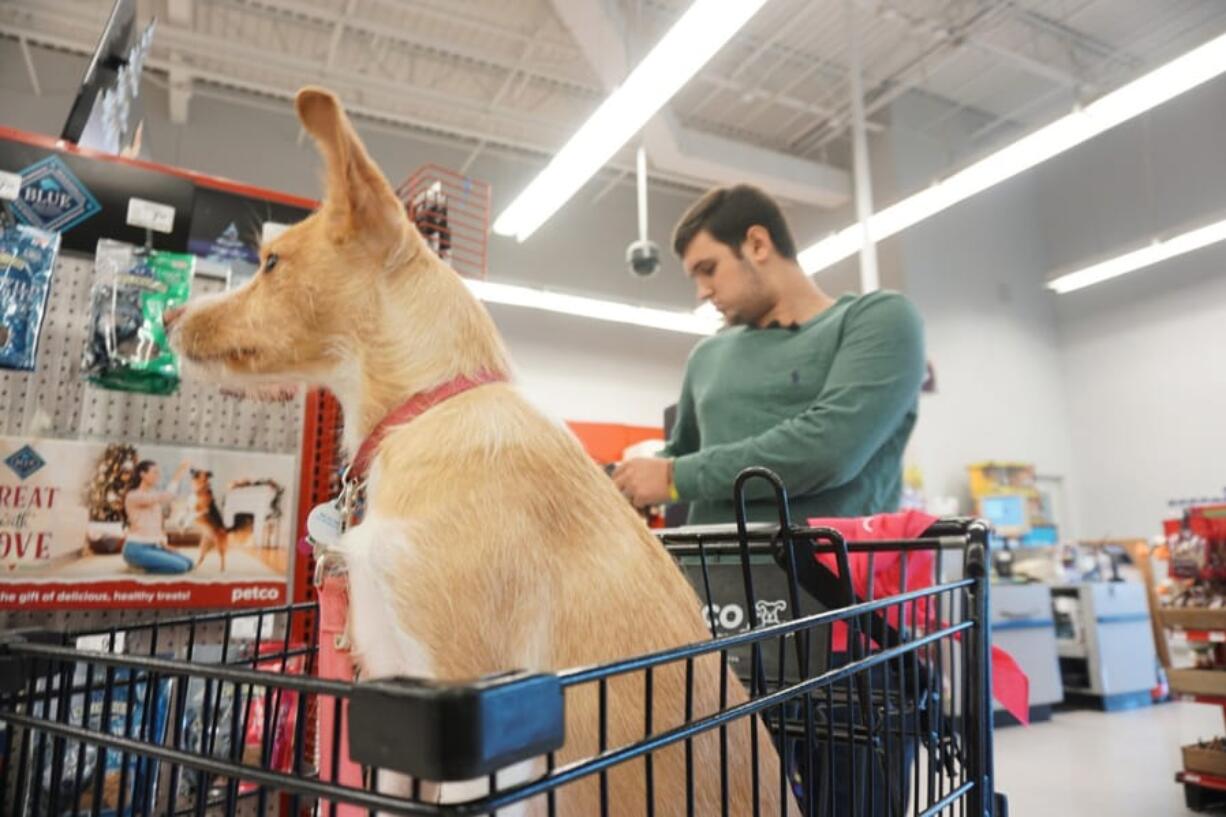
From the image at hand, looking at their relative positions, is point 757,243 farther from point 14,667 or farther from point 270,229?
point 14,667

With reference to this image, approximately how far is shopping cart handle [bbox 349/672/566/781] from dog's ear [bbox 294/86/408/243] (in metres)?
0.62

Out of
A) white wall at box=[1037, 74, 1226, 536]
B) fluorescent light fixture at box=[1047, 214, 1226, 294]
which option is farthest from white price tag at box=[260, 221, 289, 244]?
white wall at box=[1037, 74, 1226, 536]

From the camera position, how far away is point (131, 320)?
1.48 meters

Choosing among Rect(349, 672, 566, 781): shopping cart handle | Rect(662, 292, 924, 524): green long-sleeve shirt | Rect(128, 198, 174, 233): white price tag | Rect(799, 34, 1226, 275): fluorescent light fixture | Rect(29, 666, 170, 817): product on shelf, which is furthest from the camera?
Rect(799, 34, 1226, 275): fluorescent light fixture

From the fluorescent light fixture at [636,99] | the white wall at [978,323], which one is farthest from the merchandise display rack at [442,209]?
the white wall at [978,323]

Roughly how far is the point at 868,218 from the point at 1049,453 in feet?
15.1

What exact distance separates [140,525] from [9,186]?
0.66 m

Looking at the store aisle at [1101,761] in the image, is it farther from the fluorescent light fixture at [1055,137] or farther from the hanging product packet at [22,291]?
the hanging product packet at [22,291]

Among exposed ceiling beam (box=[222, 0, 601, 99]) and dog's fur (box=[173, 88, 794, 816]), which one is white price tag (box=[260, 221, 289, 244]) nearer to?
dog's fur (box=[173, 88, 794, 816])

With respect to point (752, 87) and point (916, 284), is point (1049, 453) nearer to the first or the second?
point (916, 284)

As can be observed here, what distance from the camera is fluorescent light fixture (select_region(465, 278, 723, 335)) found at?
723 centimetres

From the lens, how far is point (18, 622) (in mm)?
1397

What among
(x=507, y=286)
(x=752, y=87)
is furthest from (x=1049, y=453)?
(x=507, y=286)

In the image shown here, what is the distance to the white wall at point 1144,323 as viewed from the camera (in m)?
8.00
